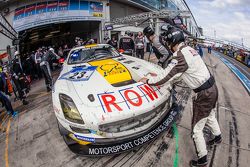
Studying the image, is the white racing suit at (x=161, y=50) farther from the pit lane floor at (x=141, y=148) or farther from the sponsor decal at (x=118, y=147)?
the sponsor decal at (x=118, y=147)

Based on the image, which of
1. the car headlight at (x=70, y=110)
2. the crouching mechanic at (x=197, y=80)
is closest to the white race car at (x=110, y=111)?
the car headlight at (x=70, y=110)

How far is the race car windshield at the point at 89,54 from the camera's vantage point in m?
4.26

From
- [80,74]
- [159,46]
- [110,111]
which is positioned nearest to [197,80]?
[110,111]

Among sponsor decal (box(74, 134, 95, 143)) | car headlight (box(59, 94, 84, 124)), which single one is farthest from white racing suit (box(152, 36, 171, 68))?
sponsor decal (box(74, 134, 95, 143))

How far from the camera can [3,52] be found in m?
12.1

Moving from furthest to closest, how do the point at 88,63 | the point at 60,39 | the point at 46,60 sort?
the point at 60,39 → the point at 46,60 → the point at 88,63

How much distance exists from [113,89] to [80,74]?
3.13 feet

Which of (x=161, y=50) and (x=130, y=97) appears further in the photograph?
(x=161, y=50)

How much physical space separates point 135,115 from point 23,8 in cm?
1802

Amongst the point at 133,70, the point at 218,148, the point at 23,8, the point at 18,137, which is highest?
the point at 23,8

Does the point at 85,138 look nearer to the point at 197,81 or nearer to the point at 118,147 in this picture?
the point at 118,147

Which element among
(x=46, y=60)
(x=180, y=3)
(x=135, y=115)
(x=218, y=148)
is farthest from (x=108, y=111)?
(x=180, y=3)

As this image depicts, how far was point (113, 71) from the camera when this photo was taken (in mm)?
3340

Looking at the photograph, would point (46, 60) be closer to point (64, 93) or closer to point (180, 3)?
point (64, 93)
